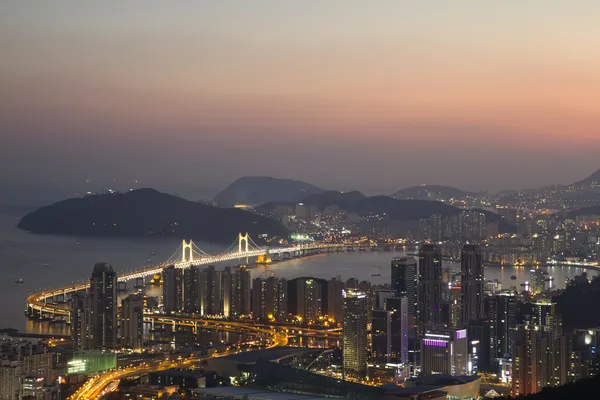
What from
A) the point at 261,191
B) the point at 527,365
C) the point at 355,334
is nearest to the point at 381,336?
the point at 355,334

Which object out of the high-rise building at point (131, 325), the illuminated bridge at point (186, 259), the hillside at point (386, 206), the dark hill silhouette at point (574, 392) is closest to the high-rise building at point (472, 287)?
the high-rise building at point (131, 325)

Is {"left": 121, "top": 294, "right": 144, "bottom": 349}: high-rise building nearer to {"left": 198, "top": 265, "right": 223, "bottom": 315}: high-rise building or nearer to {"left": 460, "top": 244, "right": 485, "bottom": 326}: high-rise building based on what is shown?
{"left": 198, "top": 265, "right": 223, "bottom": 315}: high-rise building

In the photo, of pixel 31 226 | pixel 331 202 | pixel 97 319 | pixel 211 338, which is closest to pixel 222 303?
pixel 211 338

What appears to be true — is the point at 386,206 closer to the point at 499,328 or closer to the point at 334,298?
the point at 334,298

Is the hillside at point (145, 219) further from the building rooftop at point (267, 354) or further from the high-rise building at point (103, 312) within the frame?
the building rooftop at point (267, 354)

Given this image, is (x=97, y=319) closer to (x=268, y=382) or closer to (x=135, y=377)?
(x=135, y=377)

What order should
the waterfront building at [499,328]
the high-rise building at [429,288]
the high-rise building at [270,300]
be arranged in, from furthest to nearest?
the high-rise building at [270,300]
the high-rise building at [429,288]
the waterfront building at [499,328]

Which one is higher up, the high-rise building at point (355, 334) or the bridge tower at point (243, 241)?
the bridge tower at point (243, 241)
